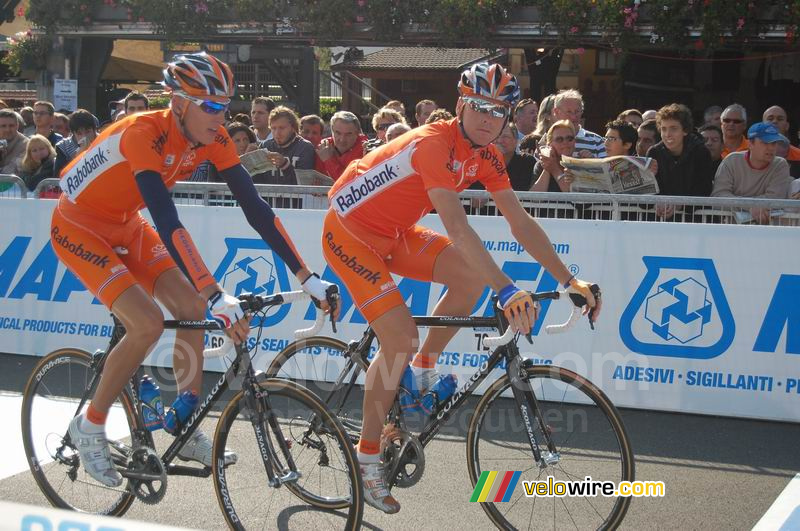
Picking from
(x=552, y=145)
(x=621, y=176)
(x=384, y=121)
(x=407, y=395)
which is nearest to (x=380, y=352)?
(x=407, y=395)

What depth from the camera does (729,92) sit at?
16016mm

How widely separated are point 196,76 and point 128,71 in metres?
17.1

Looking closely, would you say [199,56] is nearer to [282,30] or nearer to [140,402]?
[140,402]

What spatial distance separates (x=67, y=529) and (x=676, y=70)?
50.1 feet

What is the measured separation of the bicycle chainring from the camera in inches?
188

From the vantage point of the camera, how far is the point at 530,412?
4.54m

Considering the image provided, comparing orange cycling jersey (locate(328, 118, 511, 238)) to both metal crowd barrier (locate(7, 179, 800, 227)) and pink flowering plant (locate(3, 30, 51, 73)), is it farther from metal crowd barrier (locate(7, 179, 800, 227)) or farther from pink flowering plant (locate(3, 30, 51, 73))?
pink flowering plant (locate(3, 30, 51, 73))

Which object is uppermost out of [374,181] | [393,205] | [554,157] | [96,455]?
[374,181]

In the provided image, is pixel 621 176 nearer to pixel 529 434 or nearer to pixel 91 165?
pixel 529 434

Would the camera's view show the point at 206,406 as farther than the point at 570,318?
Yes

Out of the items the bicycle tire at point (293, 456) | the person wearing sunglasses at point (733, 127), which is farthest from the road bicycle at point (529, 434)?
the person wearing sunglasses at point (733, 127)

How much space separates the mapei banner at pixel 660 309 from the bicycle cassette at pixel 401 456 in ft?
7.43

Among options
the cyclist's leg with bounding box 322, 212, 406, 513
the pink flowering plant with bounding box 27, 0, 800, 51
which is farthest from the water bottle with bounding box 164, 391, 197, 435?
the pink flowering plant with bounding box 27, 0, 800, 51

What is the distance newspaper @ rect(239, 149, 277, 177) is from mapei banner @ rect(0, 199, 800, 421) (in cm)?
97
